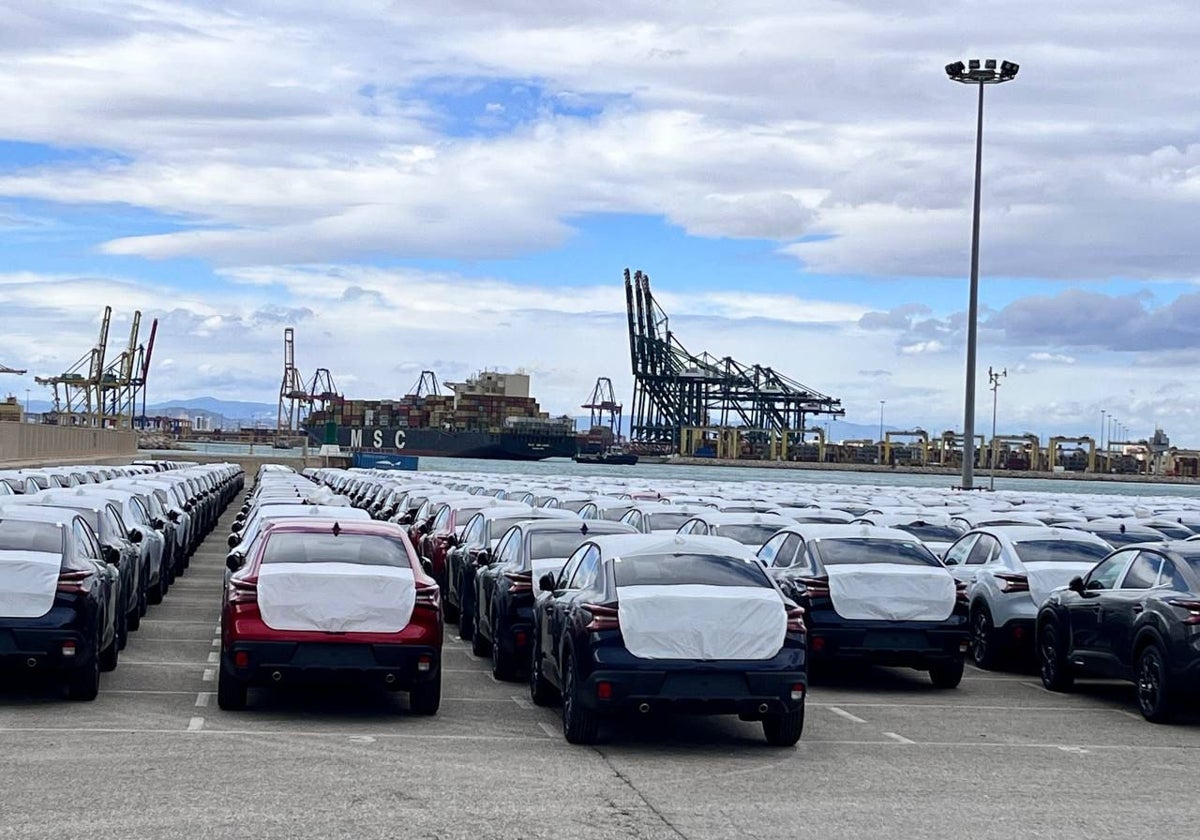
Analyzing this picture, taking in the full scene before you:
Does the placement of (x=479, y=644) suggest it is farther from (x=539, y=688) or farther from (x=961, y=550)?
(x=961, y=550)

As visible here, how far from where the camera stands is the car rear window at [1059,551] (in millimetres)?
18016

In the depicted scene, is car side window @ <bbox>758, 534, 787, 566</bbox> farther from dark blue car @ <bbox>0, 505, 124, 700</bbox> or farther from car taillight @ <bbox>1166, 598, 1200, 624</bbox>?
dark blue car @ <bbox>0, 505, 124, 700</bbox>

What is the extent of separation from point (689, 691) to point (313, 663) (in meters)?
2.72

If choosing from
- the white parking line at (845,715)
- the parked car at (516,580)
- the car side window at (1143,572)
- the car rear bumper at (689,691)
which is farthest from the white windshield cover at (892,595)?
the car rear bumper at (689,691)

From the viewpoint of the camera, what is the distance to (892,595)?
50.3 ft

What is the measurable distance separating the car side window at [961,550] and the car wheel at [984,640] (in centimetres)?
96

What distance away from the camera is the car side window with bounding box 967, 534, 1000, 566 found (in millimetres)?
18500

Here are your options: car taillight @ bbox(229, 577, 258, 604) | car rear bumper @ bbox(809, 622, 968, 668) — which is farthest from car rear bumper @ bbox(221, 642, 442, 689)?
car rear bumper @ bbox(809, 622, 968, 668)

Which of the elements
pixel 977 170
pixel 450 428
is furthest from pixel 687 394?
pixel 977 170

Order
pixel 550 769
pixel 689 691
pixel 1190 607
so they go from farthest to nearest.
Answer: pixel 1190 607, pixel 689 691, pixel 550 769

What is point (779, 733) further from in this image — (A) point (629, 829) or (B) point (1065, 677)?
(B) point (1065, 677)

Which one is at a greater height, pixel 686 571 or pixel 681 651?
pixel 686 571

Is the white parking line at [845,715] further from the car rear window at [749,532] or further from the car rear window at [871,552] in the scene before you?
the car rear window at [749,532]

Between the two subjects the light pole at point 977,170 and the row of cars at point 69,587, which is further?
the light pole at point 977,170
